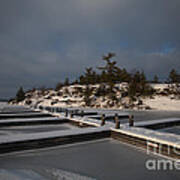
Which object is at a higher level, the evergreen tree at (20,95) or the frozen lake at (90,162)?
the evergreen tree at (20,95)

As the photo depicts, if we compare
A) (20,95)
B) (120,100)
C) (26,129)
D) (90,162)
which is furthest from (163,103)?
(20,95)

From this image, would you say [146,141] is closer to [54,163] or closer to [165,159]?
[165,159]

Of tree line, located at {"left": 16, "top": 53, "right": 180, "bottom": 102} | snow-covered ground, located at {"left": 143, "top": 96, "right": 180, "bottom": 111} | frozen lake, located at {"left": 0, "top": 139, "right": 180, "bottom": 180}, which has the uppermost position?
tree line, located at {"left": 16, "top": 53, "right": 180, "bottom": 102}

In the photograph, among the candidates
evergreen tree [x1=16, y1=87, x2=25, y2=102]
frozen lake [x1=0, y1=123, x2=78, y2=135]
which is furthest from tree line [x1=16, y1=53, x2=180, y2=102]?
frozen lake [x1=0, y1=123, x2=78, y2=135]

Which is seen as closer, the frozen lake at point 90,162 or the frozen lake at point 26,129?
the frozen lake at point 90,162

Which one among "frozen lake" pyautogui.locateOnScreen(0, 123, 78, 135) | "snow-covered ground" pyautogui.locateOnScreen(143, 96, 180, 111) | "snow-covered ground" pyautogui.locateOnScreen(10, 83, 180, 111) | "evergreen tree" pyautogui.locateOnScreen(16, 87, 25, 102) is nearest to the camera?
"frozen lake" pyautogui.locateOnScreen(0, 123, 78, 135)

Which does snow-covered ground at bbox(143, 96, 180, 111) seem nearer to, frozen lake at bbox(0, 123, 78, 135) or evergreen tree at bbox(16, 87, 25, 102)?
frozen lake at bbox(0, 123, 78, 135)

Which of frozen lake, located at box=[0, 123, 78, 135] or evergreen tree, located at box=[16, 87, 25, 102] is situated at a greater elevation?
A: evergreen tree, located at box=[16, 87, 25, 102]

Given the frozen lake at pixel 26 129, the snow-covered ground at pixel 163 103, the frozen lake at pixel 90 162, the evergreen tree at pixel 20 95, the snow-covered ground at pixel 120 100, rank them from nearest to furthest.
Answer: the frozen lake at pixel 90 162, the frozen lake at pixel 26 129, the snow-covered ground at pixel 163 103, the snow-covered ground at pixel 120 100, the evergreen tree at pixel 20 95

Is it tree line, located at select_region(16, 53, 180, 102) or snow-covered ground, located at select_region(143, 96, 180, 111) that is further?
tree line, located at select_region(16, 53, 180, 102)

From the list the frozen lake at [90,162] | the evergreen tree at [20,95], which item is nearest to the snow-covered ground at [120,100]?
the evergreen tree at [20,95]

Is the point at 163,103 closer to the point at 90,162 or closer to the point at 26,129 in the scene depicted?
the point at 26,129

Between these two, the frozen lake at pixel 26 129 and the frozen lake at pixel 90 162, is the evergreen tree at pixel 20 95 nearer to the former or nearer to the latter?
the frozen lake at pixel 26 129

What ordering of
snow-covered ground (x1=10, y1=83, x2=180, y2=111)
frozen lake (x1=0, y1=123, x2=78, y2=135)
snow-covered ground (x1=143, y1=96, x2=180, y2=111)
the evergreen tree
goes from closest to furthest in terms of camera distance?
frozen lake (x1=0, y1=123, x2=78, y2=135), snow-covered ground (x1=143, y1=96, x2=180, y2=111), snow-covered ground (x1=10, y1=83, x2=180, y2=111), the evergreen tree
